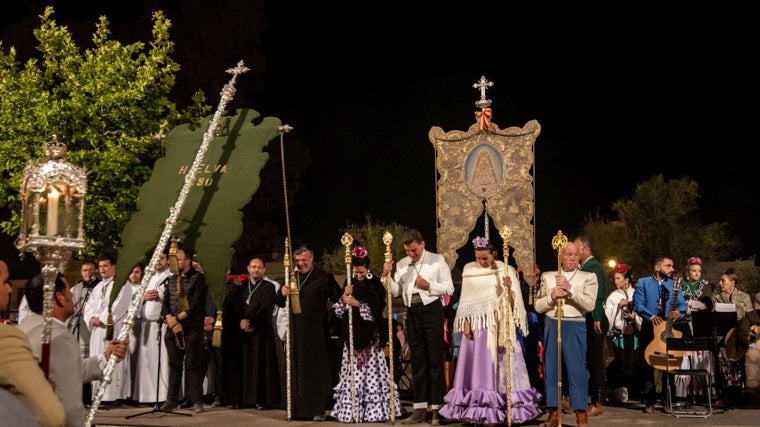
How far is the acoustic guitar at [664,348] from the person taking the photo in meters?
11.8

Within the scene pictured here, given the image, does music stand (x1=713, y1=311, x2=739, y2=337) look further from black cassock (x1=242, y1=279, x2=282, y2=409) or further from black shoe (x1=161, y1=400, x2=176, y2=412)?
black shoe (x1=161, y1=400, x2=176, y2=412)

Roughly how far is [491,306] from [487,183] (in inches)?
177

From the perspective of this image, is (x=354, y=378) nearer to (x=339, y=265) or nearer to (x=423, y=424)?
(x=423, y=424)

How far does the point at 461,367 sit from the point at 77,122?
33.6ft

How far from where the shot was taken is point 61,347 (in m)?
5.66

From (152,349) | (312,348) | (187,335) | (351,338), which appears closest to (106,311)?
(152,349)

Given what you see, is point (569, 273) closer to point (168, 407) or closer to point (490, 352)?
point (490, 352)

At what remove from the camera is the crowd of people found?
10.7m

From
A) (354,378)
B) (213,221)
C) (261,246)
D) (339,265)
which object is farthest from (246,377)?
(339,265)

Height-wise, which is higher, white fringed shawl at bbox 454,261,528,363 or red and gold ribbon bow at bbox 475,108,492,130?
red and gold ribbon bow at bbox 475,108,492,130

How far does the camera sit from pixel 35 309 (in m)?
5.96

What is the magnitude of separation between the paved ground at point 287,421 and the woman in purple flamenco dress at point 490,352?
41 cm

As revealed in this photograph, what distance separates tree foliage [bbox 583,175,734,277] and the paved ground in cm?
3009

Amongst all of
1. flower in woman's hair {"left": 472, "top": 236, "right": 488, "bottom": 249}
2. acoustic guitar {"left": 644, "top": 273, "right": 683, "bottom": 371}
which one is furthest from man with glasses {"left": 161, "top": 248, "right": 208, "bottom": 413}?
acoustic guitar {"left": 644, "top": 273, "right": 683, "bottom": 371}
